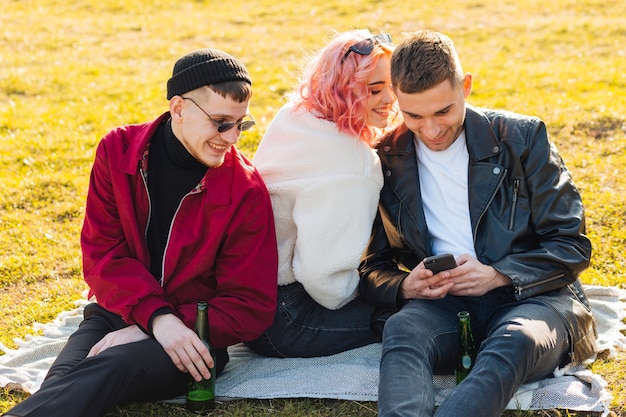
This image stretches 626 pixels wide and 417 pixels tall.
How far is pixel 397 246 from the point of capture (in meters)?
5.43

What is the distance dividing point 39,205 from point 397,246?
4.37 meters

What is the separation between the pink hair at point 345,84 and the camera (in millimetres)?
5117

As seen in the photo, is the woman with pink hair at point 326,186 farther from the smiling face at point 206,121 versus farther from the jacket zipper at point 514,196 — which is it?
the jacket zipper at point 514,196

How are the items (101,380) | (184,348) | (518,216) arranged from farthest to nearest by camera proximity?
(518,216) → (184,348) → (101,380)

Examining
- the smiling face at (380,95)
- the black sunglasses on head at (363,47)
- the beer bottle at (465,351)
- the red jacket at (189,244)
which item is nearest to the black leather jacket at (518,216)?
the smiling face at (380,95)

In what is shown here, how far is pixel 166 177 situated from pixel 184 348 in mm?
983

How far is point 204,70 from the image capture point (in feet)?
15.5

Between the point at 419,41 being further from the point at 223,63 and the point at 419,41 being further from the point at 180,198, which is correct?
the point at 180,198

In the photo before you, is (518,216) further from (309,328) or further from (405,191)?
(309,328)

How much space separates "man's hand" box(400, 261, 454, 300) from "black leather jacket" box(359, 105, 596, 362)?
0.11 meters

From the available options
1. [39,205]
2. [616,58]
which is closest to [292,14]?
[616,58]

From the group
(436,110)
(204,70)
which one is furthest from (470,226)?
(204,70)

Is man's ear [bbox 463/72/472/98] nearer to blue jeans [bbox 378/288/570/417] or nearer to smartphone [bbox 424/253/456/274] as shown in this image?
smartphone [bbox 424/253/456/274]

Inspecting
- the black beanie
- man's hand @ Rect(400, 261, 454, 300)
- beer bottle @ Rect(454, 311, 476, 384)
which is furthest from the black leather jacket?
the black beanie
